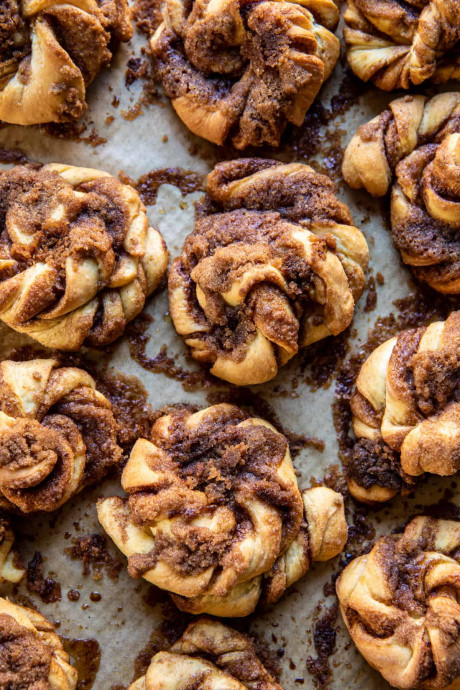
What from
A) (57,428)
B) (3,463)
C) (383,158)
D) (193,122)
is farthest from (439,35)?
(3,463)

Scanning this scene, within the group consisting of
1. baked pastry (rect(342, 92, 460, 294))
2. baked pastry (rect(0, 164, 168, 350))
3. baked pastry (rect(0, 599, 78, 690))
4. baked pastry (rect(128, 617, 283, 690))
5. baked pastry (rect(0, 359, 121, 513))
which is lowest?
baked pastry (rect(0, 599, 78, 690))

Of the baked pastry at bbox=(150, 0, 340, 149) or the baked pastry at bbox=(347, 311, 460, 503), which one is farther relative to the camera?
the baked pastry at bbox=(150, 0, 340, 149)

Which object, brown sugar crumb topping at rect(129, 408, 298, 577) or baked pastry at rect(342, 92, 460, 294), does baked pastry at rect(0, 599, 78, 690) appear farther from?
baked pastry at rect(342, 92, 460, 294)

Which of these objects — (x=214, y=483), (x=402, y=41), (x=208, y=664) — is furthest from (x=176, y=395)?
(x=402, y=41)

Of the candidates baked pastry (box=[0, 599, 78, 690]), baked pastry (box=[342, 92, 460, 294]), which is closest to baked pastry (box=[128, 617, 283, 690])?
baked pastry (box=[0, 599, 78, 690])

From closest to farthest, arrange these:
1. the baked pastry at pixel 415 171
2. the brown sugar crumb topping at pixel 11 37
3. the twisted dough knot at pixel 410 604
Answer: the twisted dough knot at pixel 410 604 → the brown sugar crumb topping at pixel 11 37 → the baked pastry at pixel 415 171

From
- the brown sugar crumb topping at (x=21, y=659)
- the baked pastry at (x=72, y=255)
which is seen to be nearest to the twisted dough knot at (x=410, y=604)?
the brown sugar crumb topping at (x=21, y=659)

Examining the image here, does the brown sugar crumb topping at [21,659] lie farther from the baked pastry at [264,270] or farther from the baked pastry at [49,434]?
the baked pastry at [264,270]
